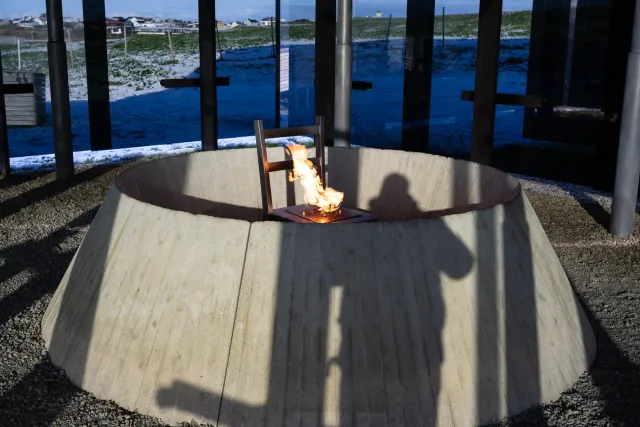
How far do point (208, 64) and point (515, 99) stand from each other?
4296mm

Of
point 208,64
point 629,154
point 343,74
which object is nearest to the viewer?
point 629,154

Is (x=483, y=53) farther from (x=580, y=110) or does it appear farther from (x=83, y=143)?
(x=83, y=143)

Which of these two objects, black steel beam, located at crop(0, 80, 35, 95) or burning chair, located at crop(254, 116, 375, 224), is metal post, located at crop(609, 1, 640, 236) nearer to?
burning chair, located at crop(254, 116, 375, 224)

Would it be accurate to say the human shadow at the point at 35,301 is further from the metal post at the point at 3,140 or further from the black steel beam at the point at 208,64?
the black steel beam at the point at 208,64

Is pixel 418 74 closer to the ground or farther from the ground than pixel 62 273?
farther from the ground

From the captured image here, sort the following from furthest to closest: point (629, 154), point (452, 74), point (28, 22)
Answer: point (28, 22), point (452, 74), point (629, 154)

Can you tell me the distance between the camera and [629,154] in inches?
285

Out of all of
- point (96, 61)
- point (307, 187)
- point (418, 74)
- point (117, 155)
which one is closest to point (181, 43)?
point (96, 61)

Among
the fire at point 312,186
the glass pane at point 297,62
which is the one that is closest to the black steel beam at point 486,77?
the fire at point 312,186

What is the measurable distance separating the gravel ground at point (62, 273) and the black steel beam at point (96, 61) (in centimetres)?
150

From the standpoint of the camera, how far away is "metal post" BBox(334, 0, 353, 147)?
8.10 meters

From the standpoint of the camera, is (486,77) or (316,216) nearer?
(316,216)

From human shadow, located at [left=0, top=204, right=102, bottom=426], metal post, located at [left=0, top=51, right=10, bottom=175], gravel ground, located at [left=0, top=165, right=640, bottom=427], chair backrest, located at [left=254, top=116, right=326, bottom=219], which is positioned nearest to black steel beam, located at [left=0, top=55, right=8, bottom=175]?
metal post, located at [left=0, top=51, right=10, bottom=175]

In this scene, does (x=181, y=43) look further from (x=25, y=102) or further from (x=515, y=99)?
(x=515, y=99)
